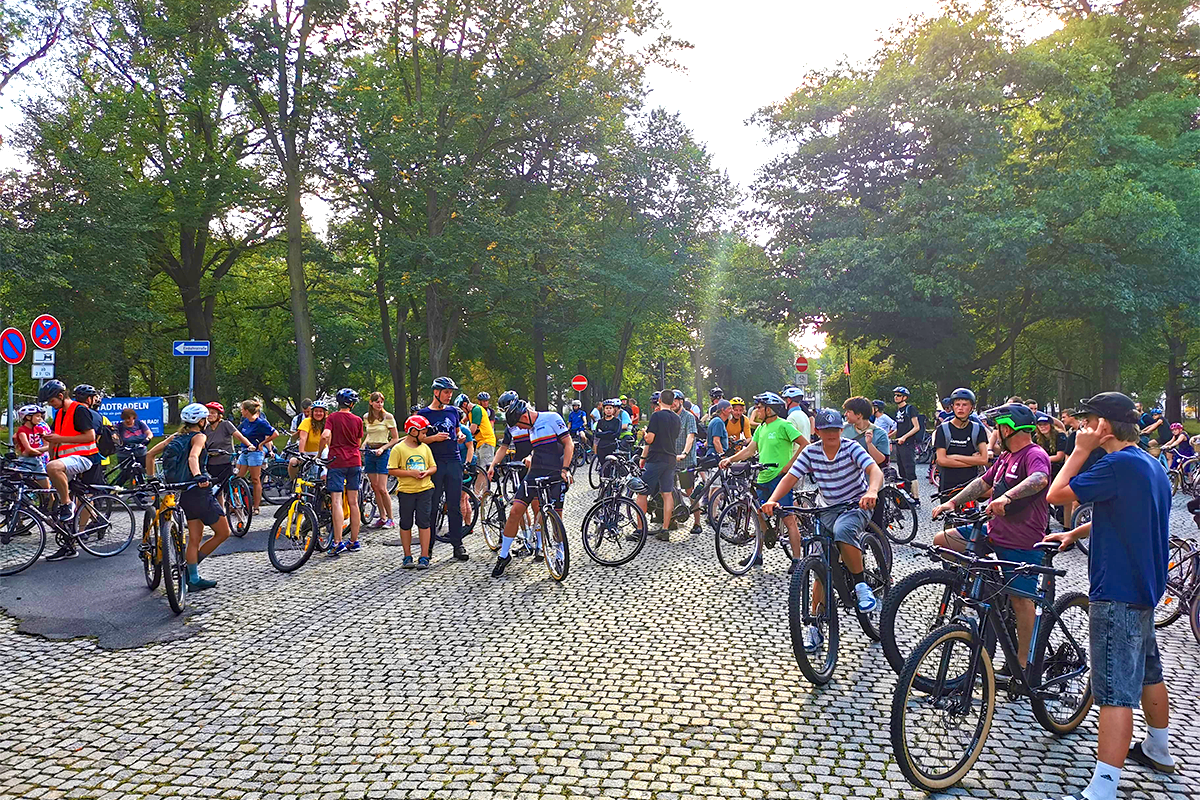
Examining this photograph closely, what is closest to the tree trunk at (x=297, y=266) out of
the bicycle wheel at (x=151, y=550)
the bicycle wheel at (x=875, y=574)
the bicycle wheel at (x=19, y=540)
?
the bicycle wheel at (x=19, y=540)

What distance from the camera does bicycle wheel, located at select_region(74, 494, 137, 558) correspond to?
9.46 m

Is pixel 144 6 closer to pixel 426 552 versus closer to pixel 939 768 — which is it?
pixel 426 552

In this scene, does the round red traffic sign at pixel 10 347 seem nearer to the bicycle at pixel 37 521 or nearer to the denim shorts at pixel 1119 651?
the bicycle at pixel 37 521

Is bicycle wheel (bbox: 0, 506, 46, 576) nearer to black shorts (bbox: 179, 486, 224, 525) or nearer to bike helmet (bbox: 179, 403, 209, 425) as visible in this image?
black shorts (bbox: 179, 486, 224, 525)

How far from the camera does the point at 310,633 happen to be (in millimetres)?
6375

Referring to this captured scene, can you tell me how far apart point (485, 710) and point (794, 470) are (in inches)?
112

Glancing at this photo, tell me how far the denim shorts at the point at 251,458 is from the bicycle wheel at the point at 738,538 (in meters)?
7.28

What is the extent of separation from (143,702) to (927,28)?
3142cm

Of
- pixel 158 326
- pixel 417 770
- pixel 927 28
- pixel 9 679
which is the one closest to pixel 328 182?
pixel 158 326

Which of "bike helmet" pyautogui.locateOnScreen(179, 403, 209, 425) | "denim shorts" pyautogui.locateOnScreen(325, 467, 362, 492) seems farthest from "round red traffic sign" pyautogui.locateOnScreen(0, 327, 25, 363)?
"bike helmet" pyautogui.locateOnScreen(179, 403, 209, 425)

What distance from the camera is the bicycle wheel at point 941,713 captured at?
3799 millimetres

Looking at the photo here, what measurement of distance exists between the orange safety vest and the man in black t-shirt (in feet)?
21.9

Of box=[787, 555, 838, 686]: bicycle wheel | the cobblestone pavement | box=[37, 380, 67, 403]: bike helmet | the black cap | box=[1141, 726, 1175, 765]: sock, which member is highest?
box=[37, 380, 67, 403]: bike helmet

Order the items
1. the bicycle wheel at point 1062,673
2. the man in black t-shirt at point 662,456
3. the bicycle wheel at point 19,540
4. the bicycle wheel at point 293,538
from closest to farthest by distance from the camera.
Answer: the bicycle wheel at point 1062,673
the bicycle wheel at point 19,540
the bicycle wheel at point 293,538
the man in black t-shirt at point 662,456
